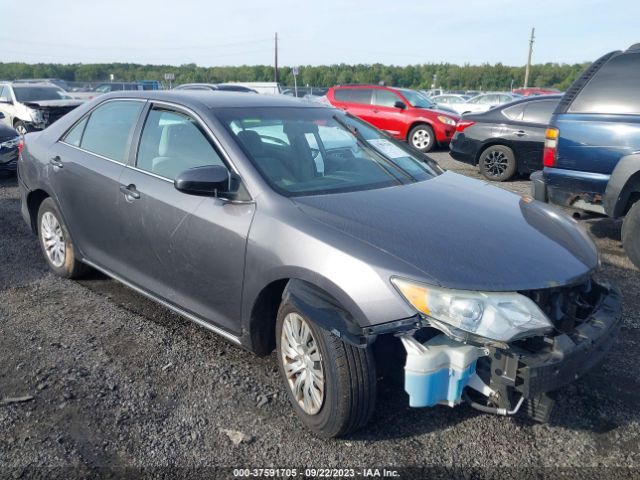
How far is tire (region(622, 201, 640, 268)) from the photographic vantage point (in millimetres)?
4754

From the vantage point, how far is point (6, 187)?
885 cm

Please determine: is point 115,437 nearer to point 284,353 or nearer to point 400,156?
point 284,353

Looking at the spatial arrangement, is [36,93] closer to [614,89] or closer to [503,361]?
[614,89]

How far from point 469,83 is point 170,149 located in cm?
7911

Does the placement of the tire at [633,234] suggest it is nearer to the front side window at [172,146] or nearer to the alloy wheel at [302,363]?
the alloy wheel at [302,363]

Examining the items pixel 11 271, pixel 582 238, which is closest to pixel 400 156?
pixel 582 238

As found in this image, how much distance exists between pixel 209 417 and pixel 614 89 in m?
4.52

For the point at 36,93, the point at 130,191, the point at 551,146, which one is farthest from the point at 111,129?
the point at 36,93

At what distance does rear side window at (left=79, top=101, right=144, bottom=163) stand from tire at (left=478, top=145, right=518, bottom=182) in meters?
7.15

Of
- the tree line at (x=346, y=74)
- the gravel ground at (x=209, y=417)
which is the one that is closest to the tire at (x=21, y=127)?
the gravel ground at (x=209, y=417)

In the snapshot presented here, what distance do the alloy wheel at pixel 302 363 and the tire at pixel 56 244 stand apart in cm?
235

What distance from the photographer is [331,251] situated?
2.50 meters

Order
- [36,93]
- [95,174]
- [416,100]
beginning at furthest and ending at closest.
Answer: [36,93]
[416,100]
[95,174]

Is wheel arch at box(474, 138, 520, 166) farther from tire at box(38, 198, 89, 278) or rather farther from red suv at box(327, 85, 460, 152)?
tire at box(38, 198, 89, 278)
